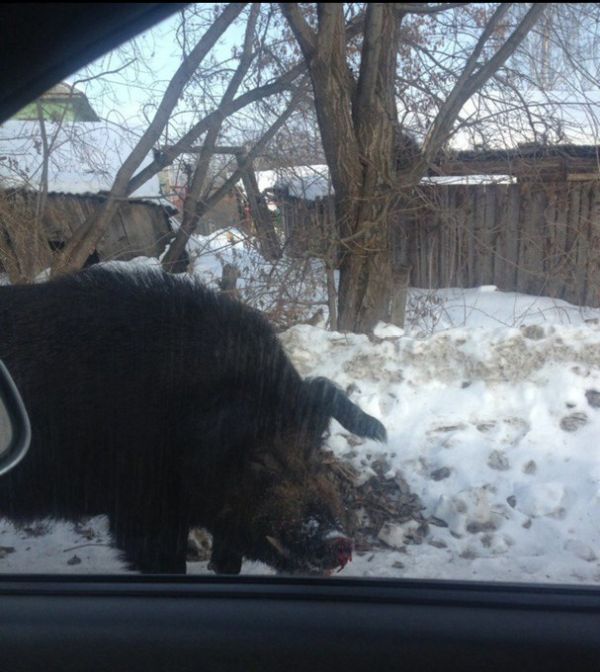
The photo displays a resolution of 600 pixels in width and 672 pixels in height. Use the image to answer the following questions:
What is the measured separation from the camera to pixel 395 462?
4.84 m

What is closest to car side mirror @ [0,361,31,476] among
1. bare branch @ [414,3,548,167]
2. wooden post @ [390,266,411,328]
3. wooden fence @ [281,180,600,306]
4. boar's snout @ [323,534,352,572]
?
boar's snout @ [323,534,352,572]

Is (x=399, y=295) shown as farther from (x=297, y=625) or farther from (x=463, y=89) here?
(x=297, y=625)

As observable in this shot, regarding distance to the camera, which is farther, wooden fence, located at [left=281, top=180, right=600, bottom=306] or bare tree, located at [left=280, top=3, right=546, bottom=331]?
wooden fence, located at [left=281, top=180, right=600, bottom=306]

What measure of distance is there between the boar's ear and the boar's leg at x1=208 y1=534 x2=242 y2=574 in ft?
2.79

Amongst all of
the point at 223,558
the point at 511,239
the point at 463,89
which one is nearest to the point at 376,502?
the point at 223,558

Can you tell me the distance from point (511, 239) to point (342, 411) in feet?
16.5

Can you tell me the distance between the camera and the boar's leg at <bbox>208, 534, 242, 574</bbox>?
A: 11.6 ft

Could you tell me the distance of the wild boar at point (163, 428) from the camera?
3.68 m

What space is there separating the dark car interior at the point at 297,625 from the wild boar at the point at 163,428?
0.85 m

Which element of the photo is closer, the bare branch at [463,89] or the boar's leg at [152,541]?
the boar's leg at [152,541]

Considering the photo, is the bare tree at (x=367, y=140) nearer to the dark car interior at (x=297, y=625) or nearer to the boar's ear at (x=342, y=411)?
the boar's ear at (x=342, y=411)

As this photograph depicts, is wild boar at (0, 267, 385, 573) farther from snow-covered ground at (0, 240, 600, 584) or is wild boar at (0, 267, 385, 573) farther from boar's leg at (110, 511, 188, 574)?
snow-covered ground at (0, 240, 600, 584)

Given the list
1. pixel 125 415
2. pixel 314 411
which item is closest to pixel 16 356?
pixel 125 415

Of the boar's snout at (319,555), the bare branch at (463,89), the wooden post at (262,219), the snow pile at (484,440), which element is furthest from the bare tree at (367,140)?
the boar's snout at (319,555)
